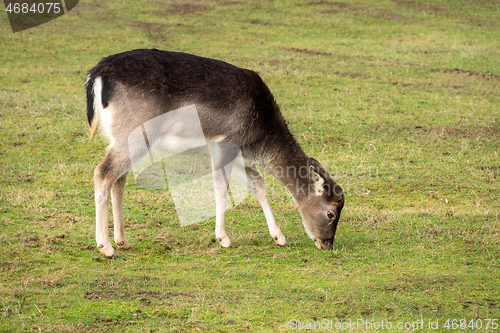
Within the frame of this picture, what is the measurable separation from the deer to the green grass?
18.9 inches

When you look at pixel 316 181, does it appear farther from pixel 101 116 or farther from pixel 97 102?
pixel 97 102

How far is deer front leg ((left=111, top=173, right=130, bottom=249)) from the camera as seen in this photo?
7.66 metres

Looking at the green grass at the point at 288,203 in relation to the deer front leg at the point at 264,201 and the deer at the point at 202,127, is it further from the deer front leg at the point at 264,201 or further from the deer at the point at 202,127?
the deer at the point at 202,127

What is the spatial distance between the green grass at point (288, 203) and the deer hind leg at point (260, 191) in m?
0.29

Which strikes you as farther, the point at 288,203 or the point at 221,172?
the point at 288,203

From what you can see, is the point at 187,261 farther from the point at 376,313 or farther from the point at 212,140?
the point at 376,313

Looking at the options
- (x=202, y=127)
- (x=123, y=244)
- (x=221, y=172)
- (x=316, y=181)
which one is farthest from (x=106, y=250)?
(x=316, y=181)

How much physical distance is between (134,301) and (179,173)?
17.2 feet

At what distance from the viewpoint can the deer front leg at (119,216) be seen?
7664mm

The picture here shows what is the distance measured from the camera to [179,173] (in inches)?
437

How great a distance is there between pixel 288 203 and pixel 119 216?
3.25 meters

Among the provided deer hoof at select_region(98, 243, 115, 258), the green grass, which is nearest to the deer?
deer hoof at select_region(98, 243, 115, 258)

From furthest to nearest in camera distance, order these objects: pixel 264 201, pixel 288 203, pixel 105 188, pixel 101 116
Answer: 1. pixel 288 203
2. pixel 264 201
3. pixel 101 116
4. pixel 105 188

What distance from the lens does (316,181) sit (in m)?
8.00
